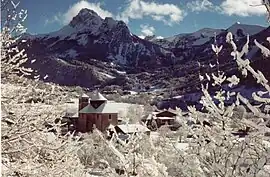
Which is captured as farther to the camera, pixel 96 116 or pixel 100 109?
pixel 100 109

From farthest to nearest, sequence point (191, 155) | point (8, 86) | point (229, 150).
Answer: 1. point (8, 86)
2. point (191, 155)
3. point (229, 150)

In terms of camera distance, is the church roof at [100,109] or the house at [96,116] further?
the church roof at [100,109]

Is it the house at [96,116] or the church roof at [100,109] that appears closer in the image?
the house at [96,116]

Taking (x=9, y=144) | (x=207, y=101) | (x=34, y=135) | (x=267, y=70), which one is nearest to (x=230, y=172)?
(x=207, y=101)

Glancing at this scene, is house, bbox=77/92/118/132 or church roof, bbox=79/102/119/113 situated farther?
church roof, bbox=79/102/119/113

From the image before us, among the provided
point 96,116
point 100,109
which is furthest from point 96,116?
point 100,109

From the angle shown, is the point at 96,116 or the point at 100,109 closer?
the point at 96,116

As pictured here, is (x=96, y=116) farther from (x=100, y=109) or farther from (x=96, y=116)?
(x=100, y=109)

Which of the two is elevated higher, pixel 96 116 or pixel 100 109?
pixel 100 109

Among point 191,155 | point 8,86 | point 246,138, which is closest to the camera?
point 246,138

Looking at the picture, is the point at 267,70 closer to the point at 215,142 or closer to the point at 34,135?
the point at 215,142

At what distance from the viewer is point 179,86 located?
525 ft

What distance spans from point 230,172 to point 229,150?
0.26 metres

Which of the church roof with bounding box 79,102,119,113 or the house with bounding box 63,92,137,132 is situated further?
the church roof with bounding box 79,102,119,113
